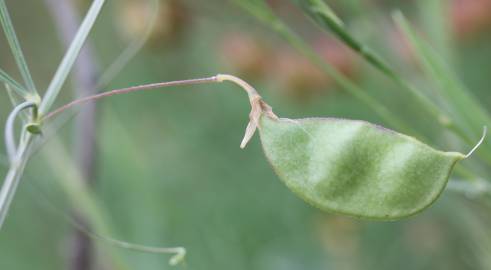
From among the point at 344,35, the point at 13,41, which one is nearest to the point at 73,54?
the point at 13,41

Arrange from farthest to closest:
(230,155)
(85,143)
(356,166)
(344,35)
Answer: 1. (230,155)
2. (85,143)
3. (344,35)
4. (356,166)

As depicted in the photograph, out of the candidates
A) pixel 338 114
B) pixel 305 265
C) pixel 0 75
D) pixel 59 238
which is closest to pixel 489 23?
pixel 338 114

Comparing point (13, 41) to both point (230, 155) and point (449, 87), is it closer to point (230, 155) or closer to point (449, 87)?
point (449, 87)

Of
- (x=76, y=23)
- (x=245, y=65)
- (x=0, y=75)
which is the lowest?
(x=245, y=65)

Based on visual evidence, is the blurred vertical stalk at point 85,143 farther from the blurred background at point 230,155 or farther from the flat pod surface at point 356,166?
the flat pod surface at point 356,166

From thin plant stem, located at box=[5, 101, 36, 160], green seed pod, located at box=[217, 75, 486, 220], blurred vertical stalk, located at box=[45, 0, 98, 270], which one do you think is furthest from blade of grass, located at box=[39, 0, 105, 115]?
blurred vertical stalk, located at box=[45, 0, 98, 270]

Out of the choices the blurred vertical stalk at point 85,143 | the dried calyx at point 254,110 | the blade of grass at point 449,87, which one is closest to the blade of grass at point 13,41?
the dried calyx at point 254,110

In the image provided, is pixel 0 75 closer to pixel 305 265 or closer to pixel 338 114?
pixel 305 265
